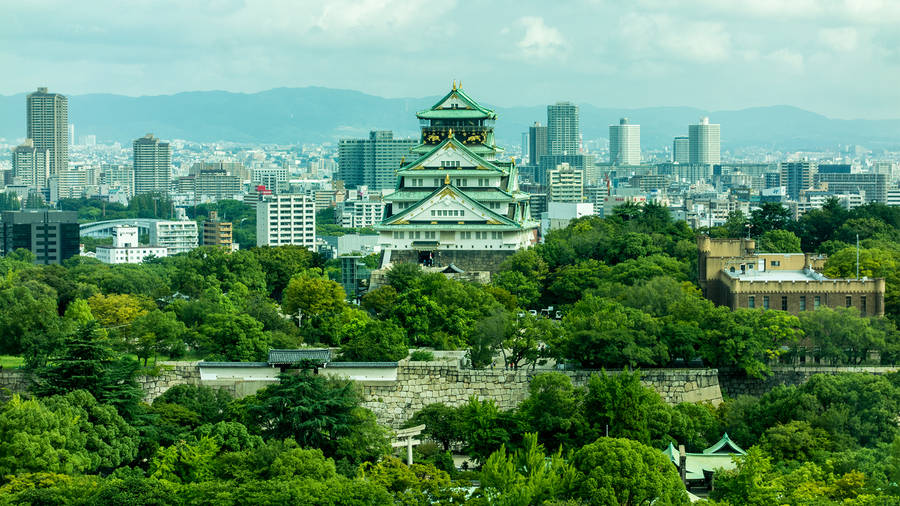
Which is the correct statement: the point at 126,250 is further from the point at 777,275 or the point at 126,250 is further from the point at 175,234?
the point at 777,275

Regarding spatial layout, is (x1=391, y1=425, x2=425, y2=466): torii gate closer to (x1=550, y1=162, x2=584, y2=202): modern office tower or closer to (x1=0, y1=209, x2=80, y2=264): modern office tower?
(x1=0, y1=209, x2=80, y2=264): modern office tower

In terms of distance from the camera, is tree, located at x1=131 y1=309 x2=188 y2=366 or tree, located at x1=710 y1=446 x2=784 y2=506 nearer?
tree, located at x1=710 y1=446 x2=784 y2=506

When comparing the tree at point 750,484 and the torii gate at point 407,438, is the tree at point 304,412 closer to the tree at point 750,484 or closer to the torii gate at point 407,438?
the torii gate at point 407,438

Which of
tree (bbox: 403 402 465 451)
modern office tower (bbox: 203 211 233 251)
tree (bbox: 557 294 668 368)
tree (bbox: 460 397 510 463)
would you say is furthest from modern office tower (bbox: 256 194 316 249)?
tree (bbox: 460 397 510 463)

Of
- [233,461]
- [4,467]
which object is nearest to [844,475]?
[233,461]

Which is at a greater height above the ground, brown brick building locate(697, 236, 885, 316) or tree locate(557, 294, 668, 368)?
brown brick building locate(697, 236, 885, 316)

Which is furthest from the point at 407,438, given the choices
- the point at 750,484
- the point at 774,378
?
the point at 774,378

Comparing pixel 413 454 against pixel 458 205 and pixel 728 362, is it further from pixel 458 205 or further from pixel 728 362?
pixel 458 205
